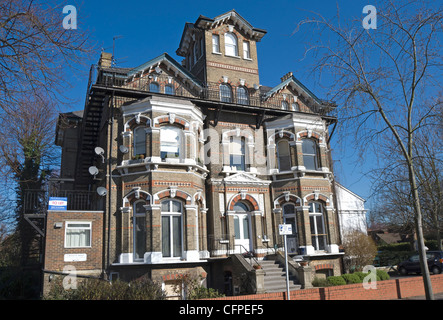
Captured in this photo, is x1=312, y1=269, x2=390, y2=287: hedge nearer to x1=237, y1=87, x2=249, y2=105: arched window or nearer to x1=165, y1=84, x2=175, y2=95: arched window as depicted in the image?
x1=237, y1=87, x2=249, y2=105: arched window

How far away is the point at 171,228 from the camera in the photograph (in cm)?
1717

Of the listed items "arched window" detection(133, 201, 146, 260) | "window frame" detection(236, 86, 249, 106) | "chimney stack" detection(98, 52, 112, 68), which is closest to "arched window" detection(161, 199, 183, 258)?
"arched window" detection(133, 201, 146, 260)

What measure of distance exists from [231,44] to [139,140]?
9069 millimetres

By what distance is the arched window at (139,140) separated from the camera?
18141 mm

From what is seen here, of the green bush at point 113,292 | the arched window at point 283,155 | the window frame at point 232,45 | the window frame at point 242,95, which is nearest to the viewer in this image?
the green bush at point 113,292

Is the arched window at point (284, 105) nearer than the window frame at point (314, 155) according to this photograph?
No

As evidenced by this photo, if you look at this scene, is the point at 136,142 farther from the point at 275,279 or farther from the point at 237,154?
the point at 275,279

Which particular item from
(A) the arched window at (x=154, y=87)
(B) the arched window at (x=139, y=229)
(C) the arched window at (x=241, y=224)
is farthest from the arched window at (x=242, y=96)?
(B) the arched window at (x=139, y=229)

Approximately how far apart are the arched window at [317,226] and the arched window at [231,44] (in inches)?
400

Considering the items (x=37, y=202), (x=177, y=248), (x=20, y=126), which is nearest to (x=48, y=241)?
(x=177, y=248)

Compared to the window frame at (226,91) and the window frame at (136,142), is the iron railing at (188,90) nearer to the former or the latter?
the window frame at (226,91)

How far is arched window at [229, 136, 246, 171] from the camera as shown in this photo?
20562 mm

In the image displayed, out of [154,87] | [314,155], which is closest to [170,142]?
[154,87]
